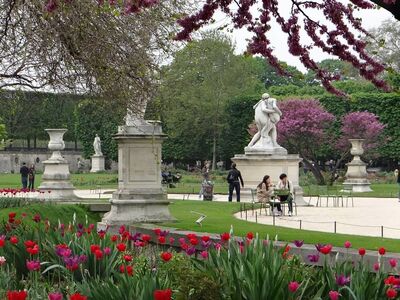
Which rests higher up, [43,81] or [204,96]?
[204,96]

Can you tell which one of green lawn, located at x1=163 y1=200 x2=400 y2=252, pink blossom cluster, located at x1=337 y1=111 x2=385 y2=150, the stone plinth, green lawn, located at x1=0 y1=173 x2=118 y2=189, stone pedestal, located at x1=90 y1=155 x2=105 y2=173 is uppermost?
pink blossom cluster, located at x1=337 y1=111 x2=385 y2=150

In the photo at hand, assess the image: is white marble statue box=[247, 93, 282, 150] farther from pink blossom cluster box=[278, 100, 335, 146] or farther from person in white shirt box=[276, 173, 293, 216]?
pink blossom cluster box=[278, 100, 335, 146]

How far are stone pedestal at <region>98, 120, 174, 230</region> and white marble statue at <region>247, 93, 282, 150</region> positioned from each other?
35.4ft

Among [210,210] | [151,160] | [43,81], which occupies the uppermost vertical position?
[43,81]

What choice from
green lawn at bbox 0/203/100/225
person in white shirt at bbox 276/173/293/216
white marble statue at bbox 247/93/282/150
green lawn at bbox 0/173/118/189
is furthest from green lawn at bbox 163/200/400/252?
green lawn at bbox 0/173/118/189

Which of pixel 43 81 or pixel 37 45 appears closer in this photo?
pixel 37 45

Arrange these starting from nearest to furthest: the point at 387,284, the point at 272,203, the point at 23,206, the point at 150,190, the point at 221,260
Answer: the point at 387,284 → the point at 221,260 → the point at 150,190 → the point at 23,206 → the point at 272,203

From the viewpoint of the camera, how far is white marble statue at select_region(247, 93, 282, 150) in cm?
2345

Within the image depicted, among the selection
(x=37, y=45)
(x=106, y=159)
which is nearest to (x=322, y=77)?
(x=37, y=45)

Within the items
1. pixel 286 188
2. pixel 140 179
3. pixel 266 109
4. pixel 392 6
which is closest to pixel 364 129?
pixel 266 109

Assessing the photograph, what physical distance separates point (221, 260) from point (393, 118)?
1780 inches

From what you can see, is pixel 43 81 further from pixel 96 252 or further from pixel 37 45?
Result: pixel 96 252

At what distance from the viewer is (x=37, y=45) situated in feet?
30.3

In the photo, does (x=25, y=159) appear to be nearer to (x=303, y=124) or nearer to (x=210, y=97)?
(x=210, y=97)
